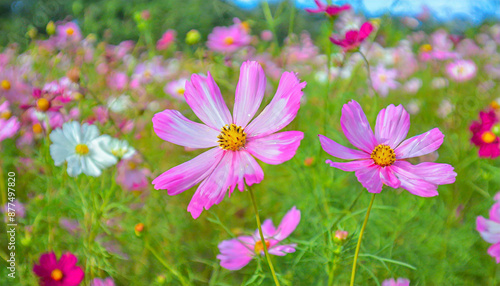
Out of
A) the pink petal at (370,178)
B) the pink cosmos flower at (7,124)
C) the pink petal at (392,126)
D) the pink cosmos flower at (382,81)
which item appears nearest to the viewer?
the pink petal at (370,178)

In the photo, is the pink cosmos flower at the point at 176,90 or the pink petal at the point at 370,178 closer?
the pink petal at the point at 370,178

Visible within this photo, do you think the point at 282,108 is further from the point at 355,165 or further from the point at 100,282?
the point at 100,282

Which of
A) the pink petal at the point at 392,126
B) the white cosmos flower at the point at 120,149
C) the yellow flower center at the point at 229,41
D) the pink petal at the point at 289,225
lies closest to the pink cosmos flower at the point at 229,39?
the yellow flower center at the point at 229,41

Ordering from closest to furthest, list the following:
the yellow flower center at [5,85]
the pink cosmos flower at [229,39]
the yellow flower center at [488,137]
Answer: the yellow flower center at [488,137] → the yellow flower center at [5,85] → the pink cosmos flower at [229,39]

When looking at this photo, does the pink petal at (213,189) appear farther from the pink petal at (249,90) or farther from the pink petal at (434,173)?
the pink petal at (434,173)

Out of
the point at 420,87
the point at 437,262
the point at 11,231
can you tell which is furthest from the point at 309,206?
the point at 420,87

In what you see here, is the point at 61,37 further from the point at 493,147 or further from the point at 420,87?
the point at 420,87
